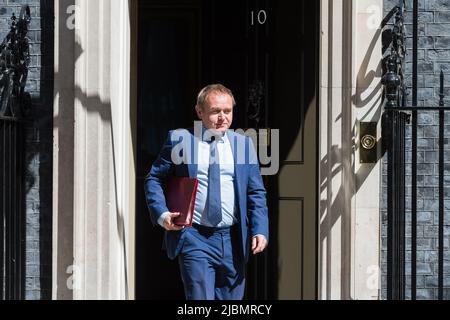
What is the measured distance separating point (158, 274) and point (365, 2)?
2695 millimetres

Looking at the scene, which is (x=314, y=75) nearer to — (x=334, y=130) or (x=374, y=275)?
(x=334, y=130)

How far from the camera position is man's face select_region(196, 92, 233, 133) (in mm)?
5680

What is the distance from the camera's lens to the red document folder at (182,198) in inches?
220

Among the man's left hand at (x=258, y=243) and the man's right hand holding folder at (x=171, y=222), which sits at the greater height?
the man's right hand holding folder at (x=171, y=222)

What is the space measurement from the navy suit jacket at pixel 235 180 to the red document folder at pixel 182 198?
5 cm

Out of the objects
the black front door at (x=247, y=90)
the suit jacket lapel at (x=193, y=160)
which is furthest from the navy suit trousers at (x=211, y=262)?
the black front door at (x=247, y=90)

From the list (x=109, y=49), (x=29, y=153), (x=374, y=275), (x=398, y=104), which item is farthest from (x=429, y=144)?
(x=29, y=153)

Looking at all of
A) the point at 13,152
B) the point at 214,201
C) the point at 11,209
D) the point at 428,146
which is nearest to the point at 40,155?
the point at 13,152

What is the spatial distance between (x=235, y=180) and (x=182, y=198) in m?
0.33

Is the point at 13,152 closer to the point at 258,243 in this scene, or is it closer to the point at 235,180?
the point at 235,180

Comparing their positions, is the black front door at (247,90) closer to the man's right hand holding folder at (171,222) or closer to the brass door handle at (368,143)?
the brass door handle at (368,143)

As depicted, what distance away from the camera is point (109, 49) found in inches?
247

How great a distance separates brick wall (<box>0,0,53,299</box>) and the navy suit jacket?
3.17 ft

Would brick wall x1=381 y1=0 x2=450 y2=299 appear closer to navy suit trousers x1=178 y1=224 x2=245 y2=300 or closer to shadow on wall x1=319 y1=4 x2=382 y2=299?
A: shadow on wall x1=319 y1=4 x2=382 y2=299
